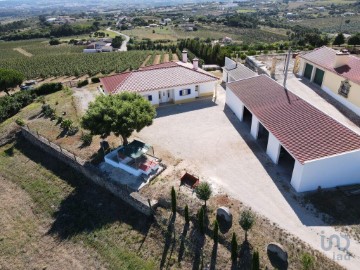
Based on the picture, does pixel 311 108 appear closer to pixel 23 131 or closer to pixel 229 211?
pixel 229 211

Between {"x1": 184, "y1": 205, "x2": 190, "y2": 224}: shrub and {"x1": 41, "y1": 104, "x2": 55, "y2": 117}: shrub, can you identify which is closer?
{"x1": 184, "y1": 205, "x2": 190, "y2": 224}: shrub

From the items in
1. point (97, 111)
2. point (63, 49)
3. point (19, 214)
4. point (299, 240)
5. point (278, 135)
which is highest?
point (97, 111)

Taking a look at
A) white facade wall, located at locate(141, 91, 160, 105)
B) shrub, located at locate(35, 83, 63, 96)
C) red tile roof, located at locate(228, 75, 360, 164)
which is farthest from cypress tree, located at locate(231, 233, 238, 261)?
shrub, located at locate(35, 83, 63, 96)

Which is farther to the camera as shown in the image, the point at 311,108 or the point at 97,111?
the point at 311,108

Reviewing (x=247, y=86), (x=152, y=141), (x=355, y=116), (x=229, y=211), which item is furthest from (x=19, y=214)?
(x=355, y=116)

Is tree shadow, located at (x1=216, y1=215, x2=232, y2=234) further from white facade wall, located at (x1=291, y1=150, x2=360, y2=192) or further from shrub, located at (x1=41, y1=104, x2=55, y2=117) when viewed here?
shrub, located at (x1=41, y1=104, x2=55, y2=117)

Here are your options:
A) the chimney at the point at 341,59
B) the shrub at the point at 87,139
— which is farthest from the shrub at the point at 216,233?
the chimney at the point at 341,59
